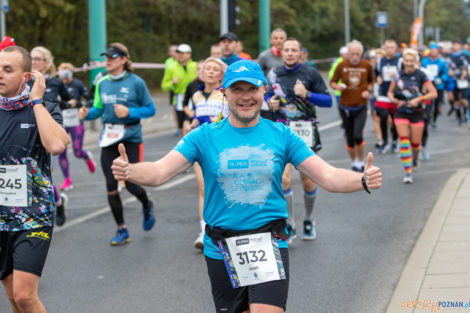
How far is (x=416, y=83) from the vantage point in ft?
39.7

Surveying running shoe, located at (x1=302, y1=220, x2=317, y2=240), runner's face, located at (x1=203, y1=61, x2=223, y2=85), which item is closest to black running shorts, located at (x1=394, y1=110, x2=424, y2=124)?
running shoe, located at (x1=302, y1=220, x2=317, y2=240)

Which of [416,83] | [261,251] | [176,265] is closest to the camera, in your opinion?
[261,251]

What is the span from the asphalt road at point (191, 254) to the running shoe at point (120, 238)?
9cm

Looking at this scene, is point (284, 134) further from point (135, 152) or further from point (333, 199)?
point (333, 199)

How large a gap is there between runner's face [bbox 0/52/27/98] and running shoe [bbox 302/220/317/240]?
13.7ft

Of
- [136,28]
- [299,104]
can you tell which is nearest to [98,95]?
[299,104]

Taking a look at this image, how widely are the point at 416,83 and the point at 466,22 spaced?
11376 cm

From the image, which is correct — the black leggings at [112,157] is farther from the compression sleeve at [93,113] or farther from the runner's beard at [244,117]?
the runner's beard at [244,117]

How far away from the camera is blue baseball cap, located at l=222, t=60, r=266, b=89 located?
407 cm

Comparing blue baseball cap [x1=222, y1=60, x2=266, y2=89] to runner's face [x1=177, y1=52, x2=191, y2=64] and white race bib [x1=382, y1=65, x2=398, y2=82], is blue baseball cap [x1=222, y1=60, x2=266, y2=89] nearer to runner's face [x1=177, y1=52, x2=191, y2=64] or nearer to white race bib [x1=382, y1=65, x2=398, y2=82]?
white race bib [x1=382, y1=65, x2=398, y2=82]

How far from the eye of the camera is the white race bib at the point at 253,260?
4.07 metres

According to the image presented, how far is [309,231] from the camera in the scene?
834 centimetres

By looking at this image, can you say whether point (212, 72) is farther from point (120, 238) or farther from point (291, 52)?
point (120, 238)

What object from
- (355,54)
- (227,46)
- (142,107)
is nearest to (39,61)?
(142,107)
